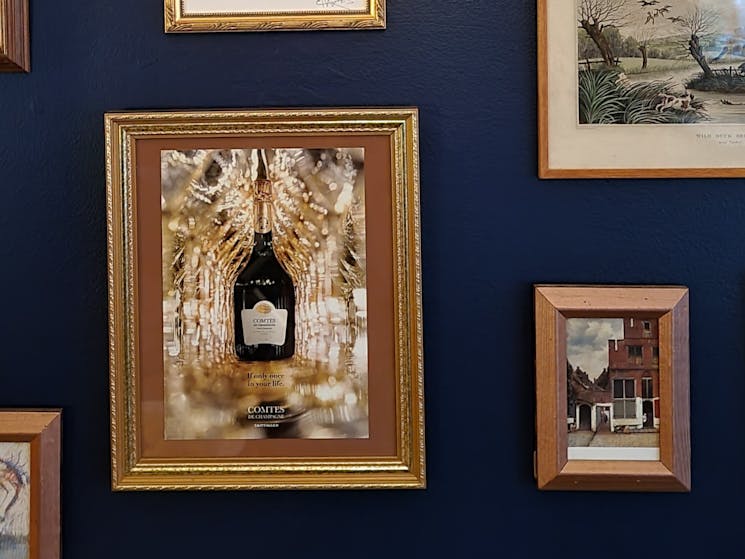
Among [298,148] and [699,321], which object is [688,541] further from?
[298,148]

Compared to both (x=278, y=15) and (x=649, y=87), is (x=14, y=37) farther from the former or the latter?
(x=649, y=87)

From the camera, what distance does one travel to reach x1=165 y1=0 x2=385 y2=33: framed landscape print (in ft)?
3.66

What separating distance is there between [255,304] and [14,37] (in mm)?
542

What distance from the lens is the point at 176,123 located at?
111 centimetres

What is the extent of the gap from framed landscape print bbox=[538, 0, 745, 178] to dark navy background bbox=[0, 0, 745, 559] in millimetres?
36

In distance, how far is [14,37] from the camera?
111 cm

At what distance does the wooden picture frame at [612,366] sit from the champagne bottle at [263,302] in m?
0.38

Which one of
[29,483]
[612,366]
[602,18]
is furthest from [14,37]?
[612,366]

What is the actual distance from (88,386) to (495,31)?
0.83 meters

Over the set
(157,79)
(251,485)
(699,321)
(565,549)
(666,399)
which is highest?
(157,79)

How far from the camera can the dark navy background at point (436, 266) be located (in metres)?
1.12

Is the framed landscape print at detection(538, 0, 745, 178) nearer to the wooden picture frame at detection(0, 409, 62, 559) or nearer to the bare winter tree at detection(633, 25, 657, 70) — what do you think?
the bare winter tree at detection(633, 25, 657, 70)

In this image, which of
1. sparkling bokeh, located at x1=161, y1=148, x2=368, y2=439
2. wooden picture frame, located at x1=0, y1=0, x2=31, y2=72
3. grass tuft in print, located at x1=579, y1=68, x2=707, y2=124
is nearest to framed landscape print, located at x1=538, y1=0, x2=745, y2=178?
grass tuft in print, located at x1=579, y1=68, x2=707, y2=124

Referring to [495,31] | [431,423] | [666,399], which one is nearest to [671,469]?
[666,399]
